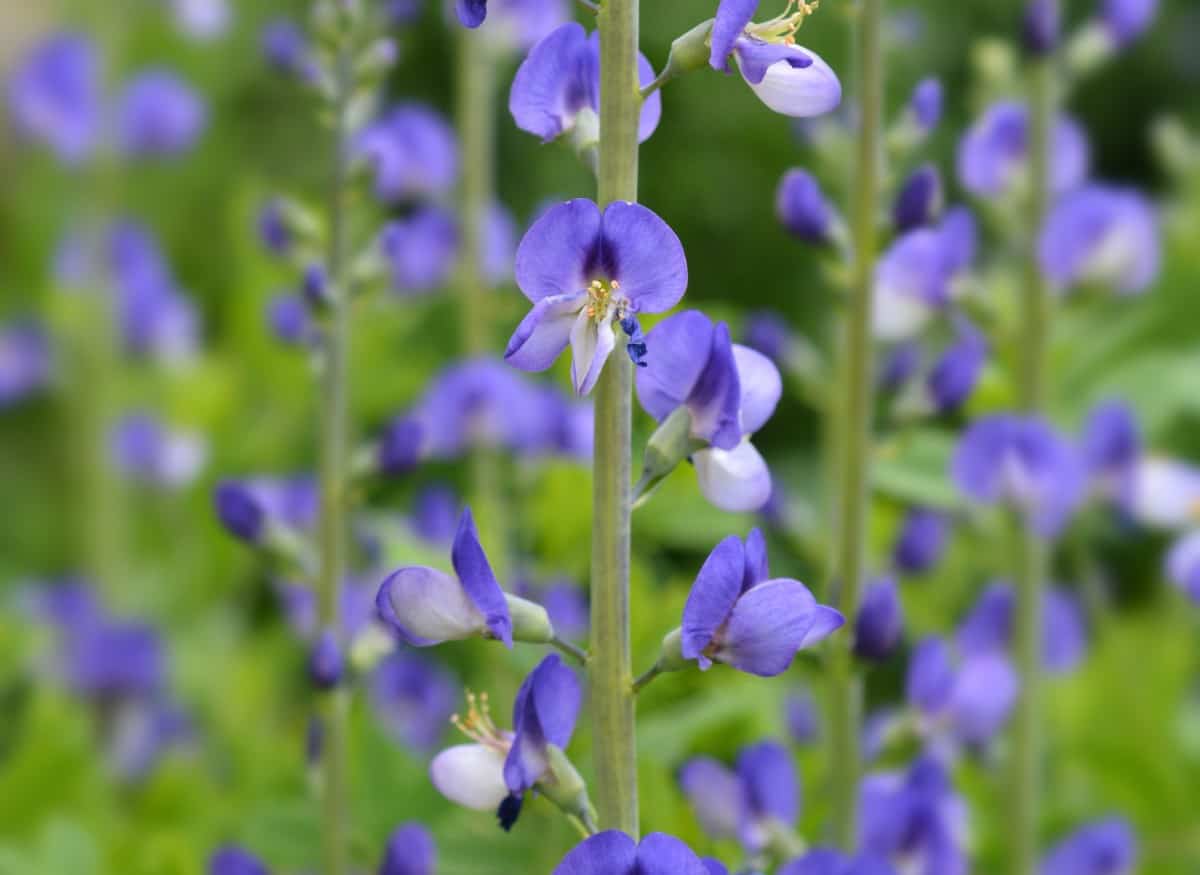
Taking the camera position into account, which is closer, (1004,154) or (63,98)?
(1004,154)

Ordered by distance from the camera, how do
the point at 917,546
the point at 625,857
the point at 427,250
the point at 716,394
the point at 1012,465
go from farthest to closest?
the point at 427,250, the point at 1012,465, the point at 917,546, the point at 716,394, the point at 625,857

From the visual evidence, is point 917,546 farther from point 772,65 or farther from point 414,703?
point 414,703

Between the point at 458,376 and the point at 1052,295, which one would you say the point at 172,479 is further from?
the point at 1052,295

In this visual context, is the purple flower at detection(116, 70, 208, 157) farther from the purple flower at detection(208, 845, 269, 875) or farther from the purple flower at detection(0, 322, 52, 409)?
the purple flower at detection(208, 845, 269, 875)

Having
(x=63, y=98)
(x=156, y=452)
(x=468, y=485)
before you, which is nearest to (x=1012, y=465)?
(x=468, y=485)

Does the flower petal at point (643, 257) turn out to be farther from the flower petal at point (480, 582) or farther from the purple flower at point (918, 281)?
the purple flower at point (918, 281)

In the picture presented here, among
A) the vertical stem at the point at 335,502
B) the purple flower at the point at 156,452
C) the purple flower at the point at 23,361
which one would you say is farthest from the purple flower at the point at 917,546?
the purple flower at the point at 23,361

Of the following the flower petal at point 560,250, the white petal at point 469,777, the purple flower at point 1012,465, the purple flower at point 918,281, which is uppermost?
the flower petal at point 560,250
